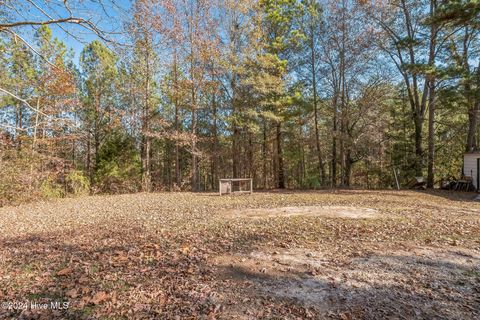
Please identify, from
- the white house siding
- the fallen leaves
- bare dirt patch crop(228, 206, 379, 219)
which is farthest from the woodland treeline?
the fallen leaves

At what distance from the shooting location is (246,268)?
10.4 feet

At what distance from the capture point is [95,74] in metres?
15.7

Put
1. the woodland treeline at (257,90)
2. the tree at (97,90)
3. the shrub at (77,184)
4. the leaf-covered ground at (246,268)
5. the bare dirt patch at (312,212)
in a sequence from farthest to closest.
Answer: the tree at (97,90)
the woodland treeline at (257,90)
the shrub at (77,184)
the bare dirt patch at (312,212)
the leaf-covered ground at (246,268)

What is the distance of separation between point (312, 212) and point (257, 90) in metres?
8.75

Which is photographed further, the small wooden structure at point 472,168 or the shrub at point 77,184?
the shrub at point 77,184

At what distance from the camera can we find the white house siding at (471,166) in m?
11.1

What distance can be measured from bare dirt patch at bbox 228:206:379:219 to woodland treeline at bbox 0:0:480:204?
278 inches

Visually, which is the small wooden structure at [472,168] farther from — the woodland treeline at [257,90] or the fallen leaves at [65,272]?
the fallen leaves at [65,272]

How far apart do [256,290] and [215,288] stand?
43 centimetres

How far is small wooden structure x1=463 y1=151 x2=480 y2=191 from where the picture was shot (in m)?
10.9

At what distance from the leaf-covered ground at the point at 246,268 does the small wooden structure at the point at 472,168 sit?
281 inches

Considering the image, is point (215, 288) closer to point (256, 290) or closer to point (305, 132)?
point (256, 290)

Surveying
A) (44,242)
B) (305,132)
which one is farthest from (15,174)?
(305,132)

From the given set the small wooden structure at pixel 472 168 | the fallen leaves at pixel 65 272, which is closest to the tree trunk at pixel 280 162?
the small wooden structure at pixel 472 168
